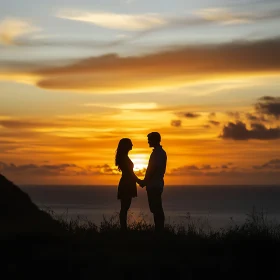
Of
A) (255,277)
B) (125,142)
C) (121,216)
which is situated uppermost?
(125,142)

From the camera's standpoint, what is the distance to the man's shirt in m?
13.6

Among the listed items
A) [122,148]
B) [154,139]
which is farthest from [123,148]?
[154,139]

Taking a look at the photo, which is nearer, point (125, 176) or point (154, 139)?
point (154, 139)

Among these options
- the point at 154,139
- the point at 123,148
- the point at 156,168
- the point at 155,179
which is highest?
the point at 154,139

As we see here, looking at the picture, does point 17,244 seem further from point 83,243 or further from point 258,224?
point 258,224

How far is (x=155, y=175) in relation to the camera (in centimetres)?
1364

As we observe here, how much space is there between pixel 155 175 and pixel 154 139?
744 millimetres

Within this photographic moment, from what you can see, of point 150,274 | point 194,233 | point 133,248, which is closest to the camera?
point 150,274

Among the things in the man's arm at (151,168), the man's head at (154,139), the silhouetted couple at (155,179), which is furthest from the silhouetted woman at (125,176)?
the man's head at (154,139)

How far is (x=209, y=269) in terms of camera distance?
33.4ft

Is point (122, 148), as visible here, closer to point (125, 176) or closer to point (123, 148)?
point (123, 148)

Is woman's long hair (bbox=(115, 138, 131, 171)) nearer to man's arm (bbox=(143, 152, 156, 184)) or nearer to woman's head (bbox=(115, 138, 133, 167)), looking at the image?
woman's head (bbox=(115, 138, 133, 167))

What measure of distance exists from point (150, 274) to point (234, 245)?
2.53 m

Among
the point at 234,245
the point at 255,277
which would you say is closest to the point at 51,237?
the point at 234,245
